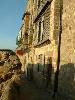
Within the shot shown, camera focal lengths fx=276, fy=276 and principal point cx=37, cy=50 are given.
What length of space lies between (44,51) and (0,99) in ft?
35.7

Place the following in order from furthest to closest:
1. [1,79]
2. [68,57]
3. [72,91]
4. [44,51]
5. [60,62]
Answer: [44,51]
[60,62]
[68,57]
[72,91]
[1,79]

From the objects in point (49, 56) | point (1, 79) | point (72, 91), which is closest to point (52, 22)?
point (49, 56)

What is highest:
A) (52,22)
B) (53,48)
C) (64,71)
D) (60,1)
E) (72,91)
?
(60,1)

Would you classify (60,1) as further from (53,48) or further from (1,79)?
(1,79)

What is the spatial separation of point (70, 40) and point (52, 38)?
2861 millimetres

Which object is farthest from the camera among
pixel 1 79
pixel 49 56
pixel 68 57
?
pixel 49 56

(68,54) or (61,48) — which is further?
(61,48)

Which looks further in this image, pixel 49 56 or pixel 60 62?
pixel 49 56

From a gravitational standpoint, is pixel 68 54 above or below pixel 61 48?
below

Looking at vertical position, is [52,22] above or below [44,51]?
above

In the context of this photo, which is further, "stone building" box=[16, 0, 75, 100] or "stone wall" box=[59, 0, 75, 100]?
"stone building" box=[16, 0, 75, 100]

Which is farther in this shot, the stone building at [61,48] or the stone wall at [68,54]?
the stone building at [61,48]

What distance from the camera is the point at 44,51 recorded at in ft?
57.6

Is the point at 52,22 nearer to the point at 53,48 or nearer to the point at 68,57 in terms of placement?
the point at 53,48
